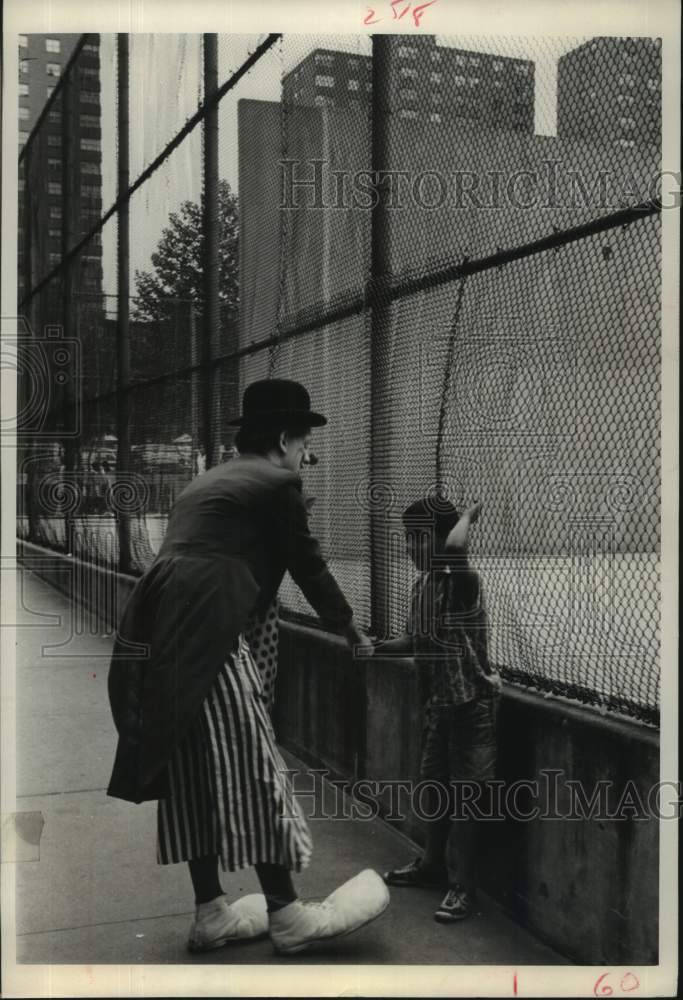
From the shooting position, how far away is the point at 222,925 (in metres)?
3.29

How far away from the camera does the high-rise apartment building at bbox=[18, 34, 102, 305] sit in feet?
12.1

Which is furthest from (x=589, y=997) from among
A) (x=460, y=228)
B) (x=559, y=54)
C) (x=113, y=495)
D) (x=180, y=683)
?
(x=113, y=495)

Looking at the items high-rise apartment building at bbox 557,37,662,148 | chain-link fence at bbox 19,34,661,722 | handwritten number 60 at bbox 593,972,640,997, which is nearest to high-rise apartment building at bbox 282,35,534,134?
chain-link fence at bbox 19,34,661,722

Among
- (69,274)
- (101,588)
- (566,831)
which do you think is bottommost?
(566,831)

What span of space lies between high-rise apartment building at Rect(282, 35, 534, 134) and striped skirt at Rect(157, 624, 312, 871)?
2.03 meters

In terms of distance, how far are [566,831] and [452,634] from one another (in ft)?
2.37

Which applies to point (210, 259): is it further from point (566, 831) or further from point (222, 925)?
point (566, 831)

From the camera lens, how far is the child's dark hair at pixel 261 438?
353cm

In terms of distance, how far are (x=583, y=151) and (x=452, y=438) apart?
109 cm

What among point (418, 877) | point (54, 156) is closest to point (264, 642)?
point (418, 877)

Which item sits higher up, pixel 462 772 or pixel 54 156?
pixel 54 156

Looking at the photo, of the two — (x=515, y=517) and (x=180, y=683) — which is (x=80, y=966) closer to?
(x=180, y=683)

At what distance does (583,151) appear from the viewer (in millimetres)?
3393

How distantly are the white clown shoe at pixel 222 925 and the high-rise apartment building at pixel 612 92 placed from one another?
2639mm
